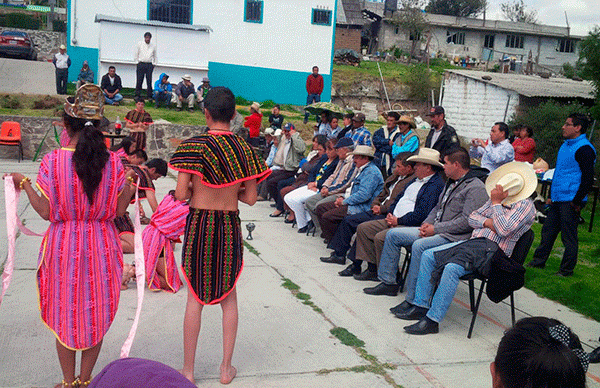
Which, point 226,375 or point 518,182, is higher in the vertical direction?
point 518,182

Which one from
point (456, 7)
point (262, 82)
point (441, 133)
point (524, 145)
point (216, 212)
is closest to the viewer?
point (216, 212)

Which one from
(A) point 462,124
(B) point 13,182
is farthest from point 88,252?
(A) point 462,124

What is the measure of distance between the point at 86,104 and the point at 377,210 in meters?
4.16

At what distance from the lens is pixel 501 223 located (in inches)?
217

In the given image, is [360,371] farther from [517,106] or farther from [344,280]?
[517,106]

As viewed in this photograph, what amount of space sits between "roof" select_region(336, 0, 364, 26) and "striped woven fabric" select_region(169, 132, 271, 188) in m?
45.0

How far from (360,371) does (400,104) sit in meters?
32.4

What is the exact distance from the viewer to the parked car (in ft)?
102

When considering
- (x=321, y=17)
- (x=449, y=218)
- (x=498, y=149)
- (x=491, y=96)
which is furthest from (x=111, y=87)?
(x=449, y=218)

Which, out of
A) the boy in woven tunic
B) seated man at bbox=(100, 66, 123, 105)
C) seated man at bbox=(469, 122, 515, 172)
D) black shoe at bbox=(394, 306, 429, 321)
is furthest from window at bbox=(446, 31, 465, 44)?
the boy in woven tunic

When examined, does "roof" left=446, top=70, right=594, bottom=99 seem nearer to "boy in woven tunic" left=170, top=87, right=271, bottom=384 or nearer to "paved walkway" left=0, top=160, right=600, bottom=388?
"paved walkway" left=0, top=160, right=600, bottom=388

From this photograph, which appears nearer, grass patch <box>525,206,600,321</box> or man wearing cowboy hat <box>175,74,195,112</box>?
grass patch <box>525,206,600,321</box>

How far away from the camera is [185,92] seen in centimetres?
2042

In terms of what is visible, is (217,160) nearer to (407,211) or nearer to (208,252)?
(208,252)
